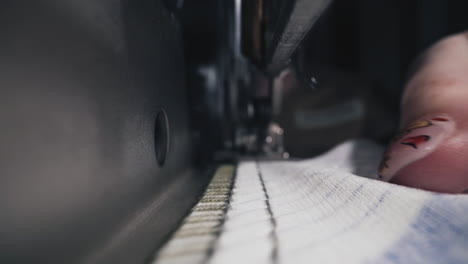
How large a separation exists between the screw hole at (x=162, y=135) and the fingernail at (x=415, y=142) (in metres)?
0.28

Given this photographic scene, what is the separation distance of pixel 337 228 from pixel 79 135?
211 mm

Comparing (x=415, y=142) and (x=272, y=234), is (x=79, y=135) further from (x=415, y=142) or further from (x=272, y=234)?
(x=415, y=142)

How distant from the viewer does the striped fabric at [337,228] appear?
190mm

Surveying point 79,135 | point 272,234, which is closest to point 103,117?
point 79,135

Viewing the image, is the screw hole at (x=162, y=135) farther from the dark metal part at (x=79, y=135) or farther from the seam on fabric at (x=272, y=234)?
the seam on fabric at (x=272, y=234)

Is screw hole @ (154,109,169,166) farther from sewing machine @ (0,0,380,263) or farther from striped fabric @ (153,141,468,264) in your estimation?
striped fabric @ (153,141,468,264)

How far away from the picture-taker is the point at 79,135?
8.0 inches

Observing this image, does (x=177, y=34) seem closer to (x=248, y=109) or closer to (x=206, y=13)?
(x=206, y=13)

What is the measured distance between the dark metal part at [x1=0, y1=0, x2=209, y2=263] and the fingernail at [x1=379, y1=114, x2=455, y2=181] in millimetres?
237

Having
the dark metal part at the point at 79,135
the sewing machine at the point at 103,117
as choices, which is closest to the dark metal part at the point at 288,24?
the sewing machine at the point at 103,117

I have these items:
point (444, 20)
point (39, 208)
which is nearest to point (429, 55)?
point (39, 208)

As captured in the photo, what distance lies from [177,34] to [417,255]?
0.44 meters

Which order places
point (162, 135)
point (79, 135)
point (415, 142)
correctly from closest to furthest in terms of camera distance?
1. point (79, 135)
2. point (415, 142)
3. point (162, 135)

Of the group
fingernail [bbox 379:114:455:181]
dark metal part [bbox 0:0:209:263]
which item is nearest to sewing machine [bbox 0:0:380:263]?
dark metal part [bbox 0:0:209:263]
